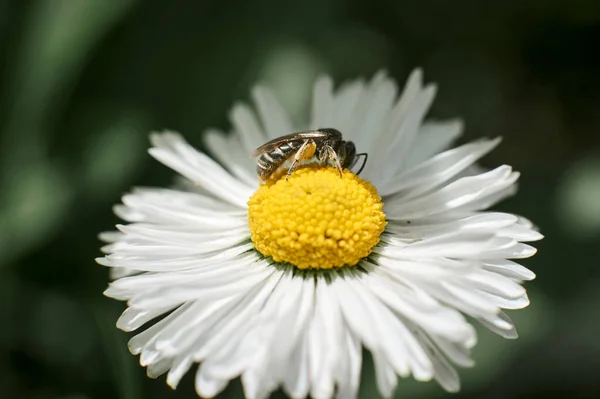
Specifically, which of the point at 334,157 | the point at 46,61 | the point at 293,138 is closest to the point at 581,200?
the point at 334,157

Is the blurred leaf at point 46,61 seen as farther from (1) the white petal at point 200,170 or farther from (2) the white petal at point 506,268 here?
(2) the white petal at point 506,268

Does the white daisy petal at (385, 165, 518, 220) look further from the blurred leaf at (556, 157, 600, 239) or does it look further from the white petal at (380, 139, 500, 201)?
the blurred leaf at (556, 157, 600, 239)

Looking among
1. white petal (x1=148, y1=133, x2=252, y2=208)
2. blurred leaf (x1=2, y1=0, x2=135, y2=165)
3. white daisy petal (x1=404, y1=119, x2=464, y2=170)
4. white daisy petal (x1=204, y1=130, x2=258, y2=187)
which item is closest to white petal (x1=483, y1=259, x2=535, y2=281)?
white daisy petal (x1=404, y1=119, x2=464, y2=170)

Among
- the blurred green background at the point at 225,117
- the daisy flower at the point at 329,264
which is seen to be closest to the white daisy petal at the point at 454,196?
the daisy flower at the point at 329,264

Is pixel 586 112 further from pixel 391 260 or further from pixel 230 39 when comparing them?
pixel 391 260

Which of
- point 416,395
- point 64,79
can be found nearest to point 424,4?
point 64,79

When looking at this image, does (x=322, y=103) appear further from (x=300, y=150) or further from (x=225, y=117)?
(x=225, y=117)
